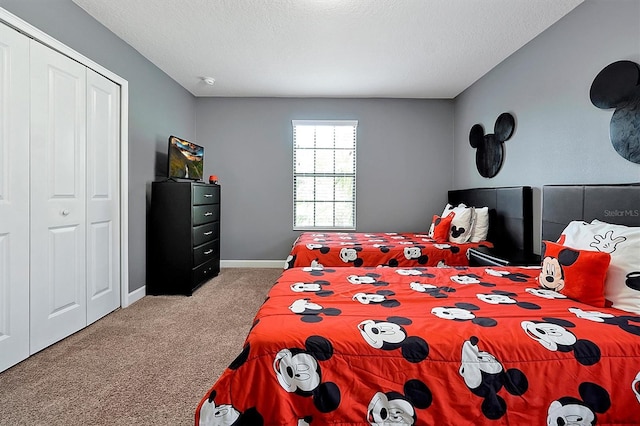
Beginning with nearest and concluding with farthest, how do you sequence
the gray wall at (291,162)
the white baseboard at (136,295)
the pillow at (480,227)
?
the white baseboard at (136,295) → the pillow at (480,227) → the gray wall at (291,162)

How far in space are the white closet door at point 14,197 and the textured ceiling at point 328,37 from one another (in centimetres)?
86

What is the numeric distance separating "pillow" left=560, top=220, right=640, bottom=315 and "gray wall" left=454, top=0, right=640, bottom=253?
0.61m

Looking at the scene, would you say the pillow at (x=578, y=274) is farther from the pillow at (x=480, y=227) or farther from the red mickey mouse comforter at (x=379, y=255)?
the pillow at (x=480, y=227)

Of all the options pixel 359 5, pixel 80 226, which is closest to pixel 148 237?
pixel 80 226

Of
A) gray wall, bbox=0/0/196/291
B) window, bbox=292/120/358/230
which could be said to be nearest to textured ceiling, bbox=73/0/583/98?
gray wall, bbox=0/0/196/291

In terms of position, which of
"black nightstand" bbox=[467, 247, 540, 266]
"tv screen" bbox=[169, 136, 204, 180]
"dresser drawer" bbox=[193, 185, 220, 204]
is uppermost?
"tv screen" bbox=[169, 136, 204, 180]

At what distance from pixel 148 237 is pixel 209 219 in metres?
0.74

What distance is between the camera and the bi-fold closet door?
2.06 metres

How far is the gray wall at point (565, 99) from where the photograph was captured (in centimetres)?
221

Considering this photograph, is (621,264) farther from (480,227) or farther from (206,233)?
(206,233)

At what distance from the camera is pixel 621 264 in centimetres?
164

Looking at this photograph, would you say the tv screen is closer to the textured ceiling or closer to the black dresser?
the black dresser

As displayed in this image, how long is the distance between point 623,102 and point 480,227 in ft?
5.46

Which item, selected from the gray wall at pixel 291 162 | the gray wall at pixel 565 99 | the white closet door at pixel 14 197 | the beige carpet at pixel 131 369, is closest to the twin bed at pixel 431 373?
the beige carpet at pixel 131 369
